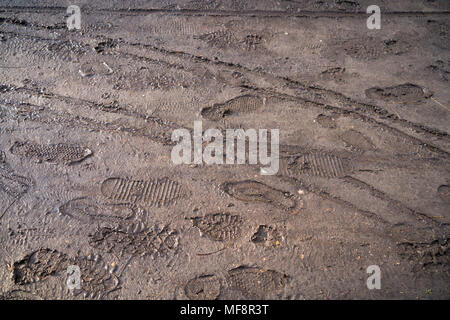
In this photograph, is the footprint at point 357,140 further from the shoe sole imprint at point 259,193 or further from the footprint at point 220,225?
the footprint at point 220,225

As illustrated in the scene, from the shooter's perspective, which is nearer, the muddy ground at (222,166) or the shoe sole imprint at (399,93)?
the muddy ground at (222,166)

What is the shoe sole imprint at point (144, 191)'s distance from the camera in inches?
125

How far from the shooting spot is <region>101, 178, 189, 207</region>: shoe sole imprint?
10.4 ft

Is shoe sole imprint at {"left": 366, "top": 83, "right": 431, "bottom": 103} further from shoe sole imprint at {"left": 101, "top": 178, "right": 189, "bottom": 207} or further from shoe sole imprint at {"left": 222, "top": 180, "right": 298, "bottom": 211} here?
shoe sole imprint at {"left": 101, "top": 178, "right": 189, "bottom": 207}

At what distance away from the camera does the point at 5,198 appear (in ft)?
10.5

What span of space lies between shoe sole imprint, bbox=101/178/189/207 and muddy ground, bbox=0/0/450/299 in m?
0.01

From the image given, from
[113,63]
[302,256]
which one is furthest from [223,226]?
[113,63]

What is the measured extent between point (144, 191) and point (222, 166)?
0.83m

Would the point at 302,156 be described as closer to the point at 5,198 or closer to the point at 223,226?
the point at 223,226

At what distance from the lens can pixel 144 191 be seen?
10.6ft

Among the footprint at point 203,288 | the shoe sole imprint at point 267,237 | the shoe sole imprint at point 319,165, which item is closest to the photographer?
the footprint at point 203,288

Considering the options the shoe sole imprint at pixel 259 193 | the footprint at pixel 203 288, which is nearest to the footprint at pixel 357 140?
the shoe sole imprint at pixel 259 193

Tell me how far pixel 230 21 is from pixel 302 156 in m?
2.66

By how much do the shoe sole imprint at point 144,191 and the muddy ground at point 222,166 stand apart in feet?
0.05
